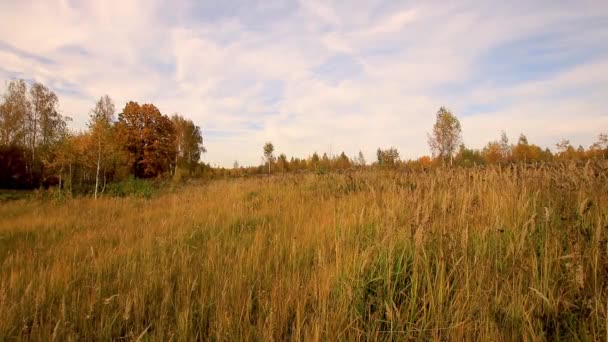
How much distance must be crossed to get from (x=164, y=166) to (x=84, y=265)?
38.1 metres

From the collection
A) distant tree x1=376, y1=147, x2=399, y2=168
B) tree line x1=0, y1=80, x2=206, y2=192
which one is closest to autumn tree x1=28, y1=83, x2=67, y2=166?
tree line x1=0, y1=80, x2=206, y2=192

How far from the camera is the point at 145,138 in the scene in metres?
35.5

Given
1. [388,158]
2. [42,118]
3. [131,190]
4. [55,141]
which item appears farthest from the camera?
[42,118]

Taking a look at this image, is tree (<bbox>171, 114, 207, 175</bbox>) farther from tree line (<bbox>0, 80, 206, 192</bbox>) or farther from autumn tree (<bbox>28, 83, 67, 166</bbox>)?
autumn tree (<bbox>28, 83, 67, 166</bbox>)

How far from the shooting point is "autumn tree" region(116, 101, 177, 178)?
3525 centimetres

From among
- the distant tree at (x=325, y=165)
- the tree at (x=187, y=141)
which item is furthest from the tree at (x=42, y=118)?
the distant tree at (x=325, y=165)

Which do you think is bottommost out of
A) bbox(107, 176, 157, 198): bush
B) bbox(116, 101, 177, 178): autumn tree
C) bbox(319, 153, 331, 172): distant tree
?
bbox(107, 176, 157, 198): bush

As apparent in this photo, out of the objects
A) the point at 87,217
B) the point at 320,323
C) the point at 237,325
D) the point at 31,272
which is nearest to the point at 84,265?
the point at 31,272

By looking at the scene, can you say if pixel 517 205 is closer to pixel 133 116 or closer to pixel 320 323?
pixel 320 323

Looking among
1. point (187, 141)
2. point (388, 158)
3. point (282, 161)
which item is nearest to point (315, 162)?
point (388, 158)

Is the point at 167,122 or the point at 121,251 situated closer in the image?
the point at 121,251

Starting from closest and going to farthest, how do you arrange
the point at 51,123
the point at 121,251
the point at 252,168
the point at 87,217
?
1. the point at 121,251
2. the point at 87,217
3. the point at 51,123
4. the point at 252,168

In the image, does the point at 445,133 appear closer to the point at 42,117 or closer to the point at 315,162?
the point at 315,162

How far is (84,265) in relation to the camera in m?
2.61
